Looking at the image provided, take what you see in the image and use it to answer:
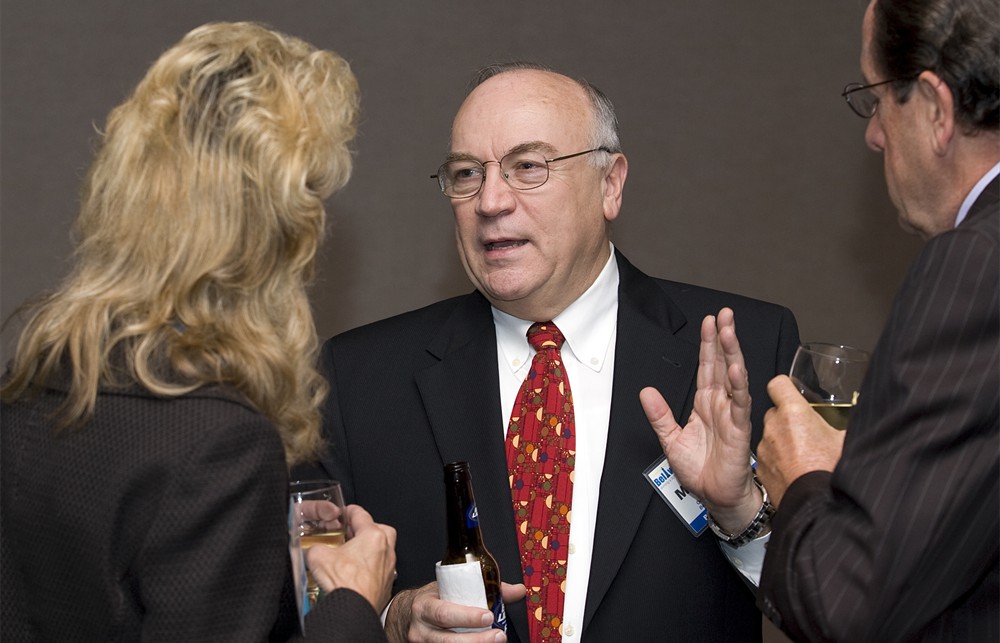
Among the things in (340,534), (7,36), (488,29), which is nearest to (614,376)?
(340,534)

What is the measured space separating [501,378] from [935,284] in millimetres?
1326

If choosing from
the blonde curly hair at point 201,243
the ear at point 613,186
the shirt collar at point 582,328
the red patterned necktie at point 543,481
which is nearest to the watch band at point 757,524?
the red patterned necktie at point 543,481

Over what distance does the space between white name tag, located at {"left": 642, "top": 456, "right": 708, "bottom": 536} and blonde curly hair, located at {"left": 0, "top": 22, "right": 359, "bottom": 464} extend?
99 centimetres

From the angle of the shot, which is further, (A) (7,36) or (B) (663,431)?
(A) (7,36)

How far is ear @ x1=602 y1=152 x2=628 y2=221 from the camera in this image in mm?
2832

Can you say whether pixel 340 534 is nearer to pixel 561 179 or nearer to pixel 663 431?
pixel 663 431

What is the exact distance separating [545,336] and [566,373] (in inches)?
4.9

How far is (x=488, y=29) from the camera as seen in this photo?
3.78 metres

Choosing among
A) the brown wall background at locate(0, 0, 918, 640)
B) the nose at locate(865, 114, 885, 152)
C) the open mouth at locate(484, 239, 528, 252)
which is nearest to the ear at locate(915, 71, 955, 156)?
the nose at locate(865, 114, 885, 152)

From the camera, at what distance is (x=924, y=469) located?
140 centimetres

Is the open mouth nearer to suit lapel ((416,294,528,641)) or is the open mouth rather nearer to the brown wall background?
suit lapel ((416,294,528,641))

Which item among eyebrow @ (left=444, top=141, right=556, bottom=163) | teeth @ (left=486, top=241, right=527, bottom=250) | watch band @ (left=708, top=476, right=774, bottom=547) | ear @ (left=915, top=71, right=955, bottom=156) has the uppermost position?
ear @ (left=915, top=71, right=955, bottom=156)

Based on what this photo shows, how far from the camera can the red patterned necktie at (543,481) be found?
7.60 ft

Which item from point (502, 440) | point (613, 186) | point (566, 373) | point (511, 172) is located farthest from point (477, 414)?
point (613, 186)
